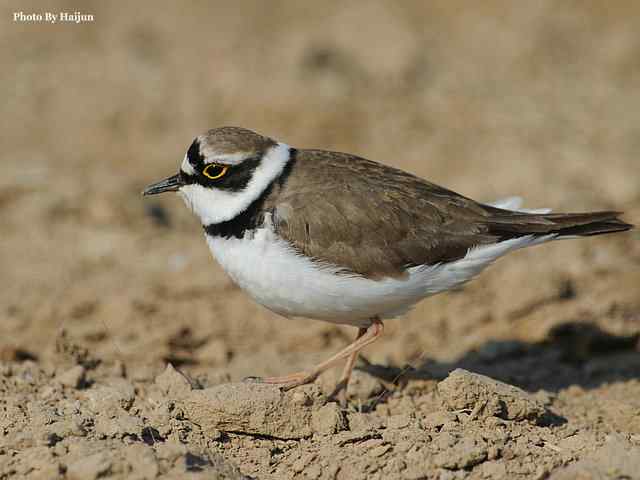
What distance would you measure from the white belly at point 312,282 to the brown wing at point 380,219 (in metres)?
0.07

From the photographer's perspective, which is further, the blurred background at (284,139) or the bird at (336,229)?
the blurred background at (284,139)

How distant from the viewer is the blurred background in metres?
7.25

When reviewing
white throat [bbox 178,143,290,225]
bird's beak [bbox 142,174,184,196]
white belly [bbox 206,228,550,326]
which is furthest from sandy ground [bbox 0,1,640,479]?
bird's beak [bbox 142,174,184,196]

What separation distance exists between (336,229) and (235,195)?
68 centimetres

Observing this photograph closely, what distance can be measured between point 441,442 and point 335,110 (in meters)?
7.16

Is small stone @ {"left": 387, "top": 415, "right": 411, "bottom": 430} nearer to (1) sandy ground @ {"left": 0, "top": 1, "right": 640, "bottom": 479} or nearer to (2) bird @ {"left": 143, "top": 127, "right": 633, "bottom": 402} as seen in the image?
(1) sandy ground @ {"left": 0, "top": 1, "right": 640, "bottom": 479}

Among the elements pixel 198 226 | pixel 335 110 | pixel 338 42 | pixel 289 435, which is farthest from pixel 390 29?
pixel 289 435

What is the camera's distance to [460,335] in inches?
287

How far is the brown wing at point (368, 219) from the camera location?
514 centimetres

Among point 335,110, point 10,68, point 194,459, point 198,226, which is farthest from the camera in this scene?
point 10,68

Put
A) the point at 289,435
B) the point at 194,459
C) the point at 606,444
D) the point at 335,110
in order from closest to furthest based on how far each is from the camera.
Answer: the point at 194,459 → the point at 606,444 → the point at 289,435 → the point at 335,110

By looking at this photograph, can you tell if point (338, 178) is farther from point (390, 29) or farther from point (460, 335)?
point (390, 29)

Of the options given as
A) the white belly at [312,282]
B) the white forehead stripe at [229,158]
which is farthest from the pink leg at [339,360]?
the white forehead stripe at [229,158]

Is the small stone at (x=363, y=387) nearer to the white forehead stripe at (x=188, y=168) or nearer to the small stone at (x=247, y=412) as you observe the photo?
the small stone at (x=247, y=412)
